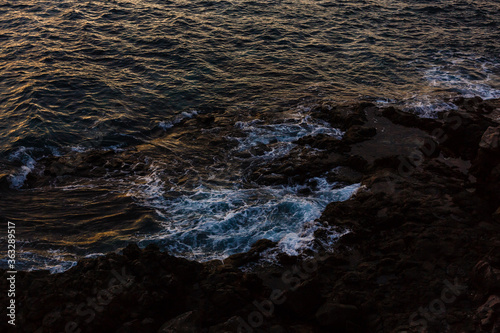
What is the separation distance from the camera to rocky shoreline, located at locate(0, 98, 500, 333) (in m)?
6.79

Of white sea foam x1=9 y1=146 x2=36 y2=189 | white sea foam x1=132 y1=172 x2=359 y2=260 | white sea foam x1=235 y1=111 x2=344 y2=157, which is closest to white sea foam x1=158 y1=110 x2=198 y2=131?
white sea foam x1=235 y1=111 x2=344 y2=157

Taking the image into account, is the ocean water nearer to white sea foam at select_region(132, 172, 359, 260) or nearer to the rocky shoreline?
white sea foam at select_region(132, 172, 359, 260)

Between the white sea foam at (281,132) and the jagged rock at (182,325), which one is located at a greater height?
the white sea foam at (281,132)

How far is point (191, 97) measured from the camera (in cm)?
1634

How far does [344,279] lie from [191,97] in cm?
1098

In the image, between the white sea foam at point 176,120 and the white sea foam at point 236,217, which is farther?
the white sea foam at point 176,120

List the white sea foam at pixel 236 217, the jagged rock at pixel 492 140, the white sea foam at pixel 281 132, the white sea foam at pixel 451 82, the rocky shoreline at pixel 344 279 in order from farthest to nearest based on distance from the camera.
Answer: the white sea foam at pixel 451 82
the white sea foam at pixel 281 132
the jagged rock at pixel 492 140
the white sea foam at pixel 236 217
the rocky shoreline at pixel 344 279

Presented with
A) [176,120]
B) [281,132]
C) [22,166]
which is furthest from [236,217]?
[22,166]

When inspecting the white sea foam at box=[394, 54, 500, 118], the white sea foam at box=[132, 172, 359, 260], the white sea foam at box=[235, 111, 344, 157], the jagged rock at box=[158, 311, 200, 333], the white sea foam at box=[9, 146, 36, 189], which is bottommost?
the white sea foam at box=[132, 172, 359, 260]

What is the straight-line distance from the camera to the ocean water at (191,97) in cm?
1024

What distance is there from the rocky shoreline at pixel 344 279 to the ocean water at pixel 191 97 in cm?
107

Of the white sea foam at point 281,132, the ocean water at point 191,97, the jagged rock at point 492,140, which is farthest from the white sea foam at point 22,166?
the jagged rock at point 492,140

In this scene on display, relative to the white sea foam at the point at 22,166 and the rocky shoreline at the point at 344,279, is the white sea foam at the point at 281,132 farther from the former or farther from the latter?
the white sea foam at the point at 22,166

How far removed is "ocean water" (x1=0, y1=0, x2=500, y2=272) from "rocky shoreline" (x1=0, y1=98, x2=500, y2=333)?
1068 mm
